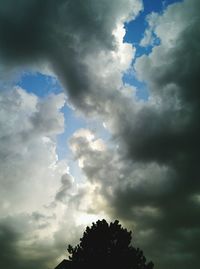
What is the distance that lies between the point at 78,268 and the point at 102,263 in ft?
8.90

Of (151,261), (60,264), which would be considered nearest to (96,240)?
(151,261)

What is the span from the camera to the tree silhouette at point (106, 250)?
108 feet

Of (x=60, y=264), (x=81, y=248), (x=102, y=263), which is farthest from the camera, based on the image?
(x=60, y=264)

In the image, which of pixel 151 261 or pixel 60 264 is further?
pixel 60 264

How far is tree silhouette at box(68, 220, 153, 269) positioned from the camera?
3281cm

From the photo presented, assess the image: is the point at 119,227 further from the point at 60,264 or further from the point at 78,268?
the point at 60,264

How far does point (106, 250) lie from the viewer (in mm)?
33812

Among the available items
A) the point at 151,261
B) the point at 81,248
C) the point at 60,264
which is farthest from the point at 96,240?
the point at 60,264

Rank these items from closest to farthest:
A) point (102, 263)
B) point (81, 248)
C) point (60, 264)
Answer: point (102, 263)
point (81, 248)
point (60, 264)

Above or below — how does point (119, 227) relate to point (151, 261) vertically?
above

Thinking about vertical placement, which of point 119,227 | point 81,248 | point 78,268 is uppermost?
point 119,227

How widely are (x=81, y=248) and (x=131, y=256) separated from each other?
5615 mm

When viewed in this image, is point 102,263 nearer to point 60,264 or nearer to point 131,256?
point 131,256

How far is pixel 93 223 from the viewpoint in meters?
36.2
